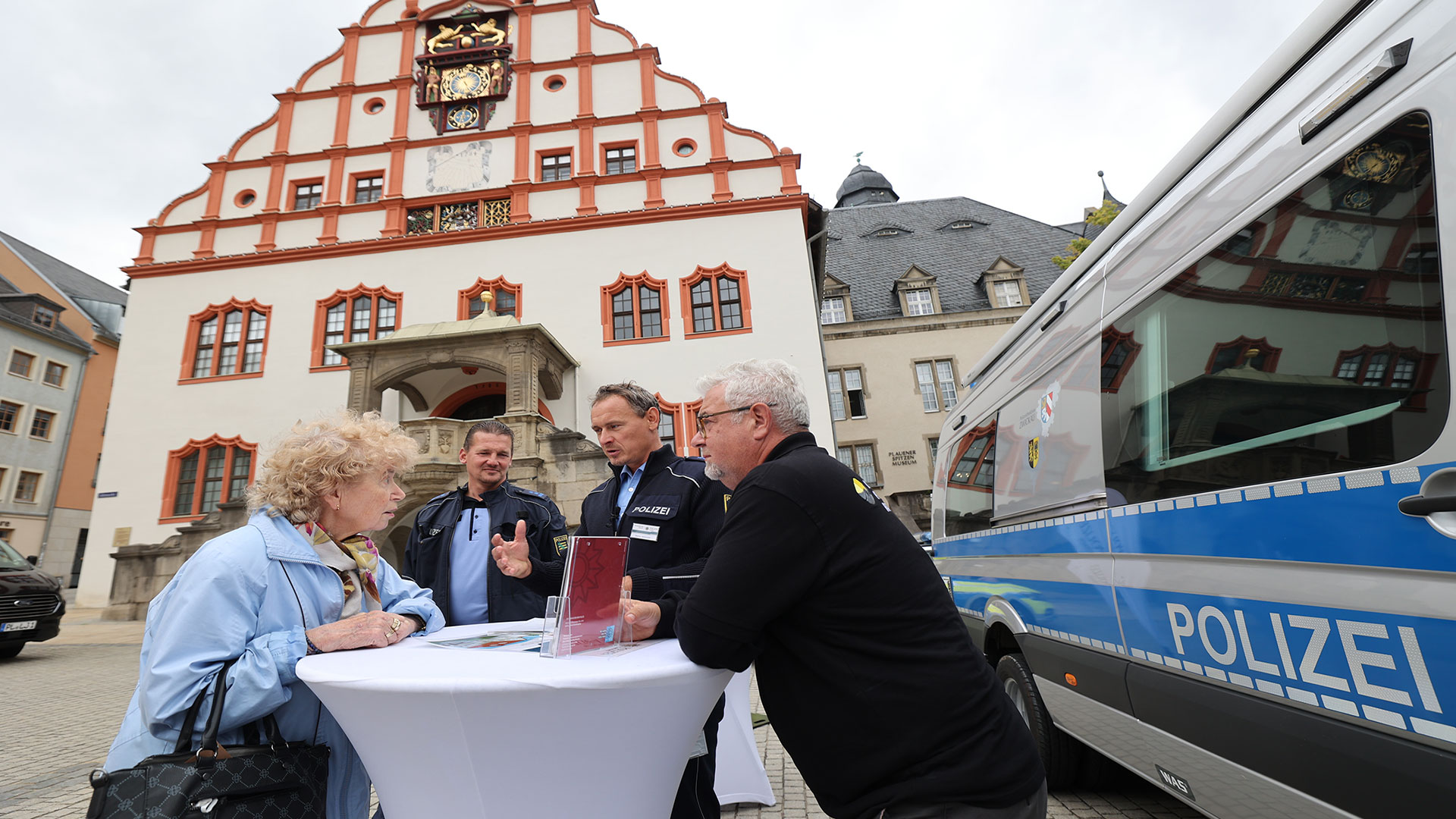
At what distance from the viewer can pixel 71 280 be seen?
33.2 m

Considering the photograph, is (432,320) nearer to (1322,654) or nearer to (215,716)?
(215,716)

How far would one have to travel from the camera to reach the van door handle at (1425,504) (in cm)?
124

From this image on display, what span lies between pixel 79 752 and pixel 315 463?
526 cm

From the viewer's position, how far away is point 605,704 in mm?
1473

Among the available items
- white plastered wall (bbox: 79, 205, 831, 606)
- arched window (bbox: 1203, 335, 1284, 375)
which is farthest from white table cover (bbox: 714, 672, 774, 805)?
white plastered wall (bbox: 79, 205, 831, 606)

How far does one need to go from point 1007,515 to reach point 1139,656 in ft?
4.32

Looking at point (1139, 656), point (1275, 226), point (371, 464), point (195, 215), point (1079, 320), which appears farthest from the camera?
point (195, 215)

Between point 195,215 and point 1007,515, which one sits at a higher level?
point 195,215

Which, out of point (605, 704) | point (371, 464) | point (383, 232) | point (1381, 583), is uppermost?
point (383, 232)

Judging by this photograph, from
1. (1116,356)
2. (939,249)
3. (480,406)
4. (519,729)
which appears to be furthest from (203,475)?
(939,249)

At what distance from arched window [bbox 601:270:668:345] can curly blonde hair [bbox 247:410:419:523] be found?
15.1 m

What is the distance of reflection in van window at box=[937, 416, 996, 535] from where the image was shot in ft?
13.3

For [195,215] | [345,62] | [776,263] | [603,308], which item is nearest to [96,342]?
[195,215]

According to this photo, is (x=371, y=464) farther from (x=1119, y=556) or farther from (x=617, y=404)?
(x=1119, y=556)
